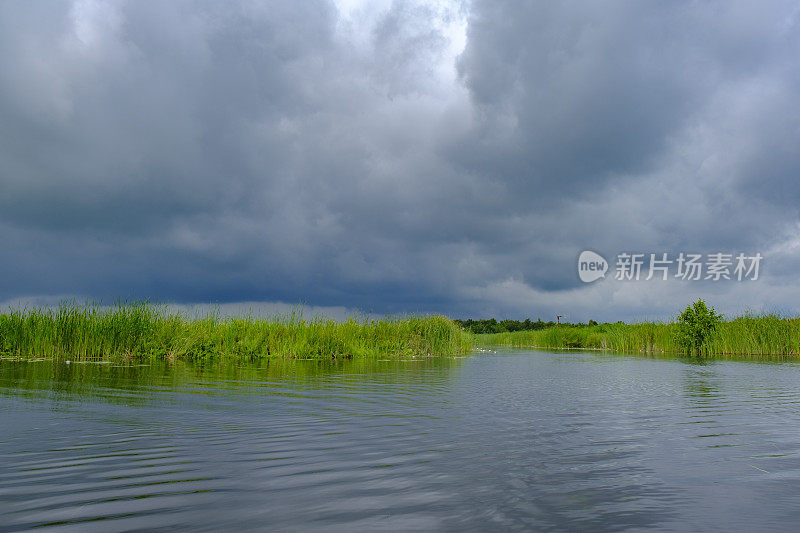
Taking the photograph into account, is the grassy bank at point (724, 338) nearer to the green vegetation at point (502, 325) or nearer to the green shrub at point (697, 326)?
the green shrub at point (697, 326)

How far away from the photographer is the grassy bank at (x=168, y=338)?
650 inches

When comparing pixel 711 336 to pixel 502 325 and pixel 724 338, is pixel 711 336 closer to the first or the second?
pixel 724 338

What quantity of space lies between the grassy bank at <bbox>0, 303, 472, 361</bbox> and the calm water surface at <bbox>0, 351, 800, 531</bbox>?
30.2ft

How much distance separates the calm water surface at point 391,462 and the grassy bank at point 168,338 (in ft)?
30.2

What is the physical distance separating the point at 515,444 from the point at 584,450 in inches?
23.7

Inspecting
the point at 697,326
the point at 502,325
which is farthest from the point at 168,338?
the point at 502,325

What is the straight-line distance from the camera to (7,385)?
8820 millimetres

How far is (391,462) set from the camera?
3.93 metres

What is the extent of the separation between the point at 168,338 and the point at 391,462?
15.9 m

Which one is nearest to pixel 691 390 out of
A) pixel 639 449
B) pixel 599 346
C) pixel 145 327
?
pixel 639 449

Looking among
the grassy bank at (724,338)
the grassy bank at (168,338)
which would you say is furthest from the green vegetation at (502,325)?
the grassy bank at (168,338)

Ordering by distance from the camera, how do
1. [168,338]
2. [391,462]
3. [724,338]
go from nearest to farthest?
[391,462], [168,338], [724,338]

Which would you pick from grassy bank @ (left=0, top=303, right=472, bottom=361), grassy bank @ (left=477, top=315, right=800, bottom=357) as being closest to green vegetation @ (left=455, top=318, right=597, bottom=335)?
grassy bank @ (left=477, top=315, right=800, bottom=357)

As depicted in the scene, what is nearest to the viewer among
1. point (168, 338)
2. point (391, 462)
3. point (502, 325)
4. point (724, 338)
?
point (391, 462)
